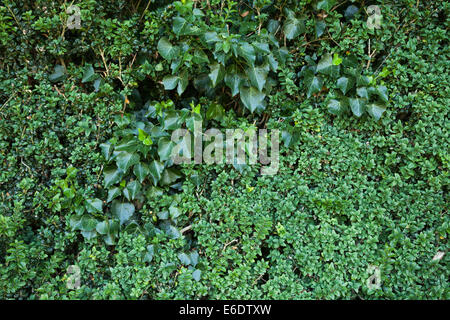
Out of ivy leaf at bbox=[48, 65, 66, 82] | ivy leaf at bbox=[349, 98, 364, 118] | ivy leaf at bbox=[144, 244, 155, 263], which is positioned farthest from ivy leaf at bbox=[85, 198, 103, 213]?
ivy leaf at bbox=[349, 98, 364, 118]

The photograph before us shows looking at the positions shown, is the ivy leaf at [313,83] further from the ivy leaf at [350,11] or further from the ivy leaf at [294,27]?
the ivy leaf at [350,11]

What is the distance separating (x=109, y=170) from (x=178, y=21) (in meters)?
1.00

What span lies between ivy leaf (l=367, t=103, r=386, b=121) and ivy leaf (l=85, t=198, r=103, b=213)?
1.79 m

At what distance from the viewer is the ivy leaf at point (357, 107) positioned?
2.02 meters

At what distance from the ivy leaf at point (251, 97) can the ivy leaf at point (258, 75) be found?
0.05 m

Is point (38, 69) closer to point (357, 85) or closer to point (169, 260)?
point (169, 260)

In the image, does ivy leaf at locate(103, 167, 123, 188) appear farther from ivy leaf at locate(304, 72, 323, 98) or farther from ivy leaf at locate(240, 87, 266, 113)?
ivy leaf at locate(304, 72, 323, 98)

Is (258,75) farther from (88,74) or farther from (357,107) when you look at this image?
(88,74)

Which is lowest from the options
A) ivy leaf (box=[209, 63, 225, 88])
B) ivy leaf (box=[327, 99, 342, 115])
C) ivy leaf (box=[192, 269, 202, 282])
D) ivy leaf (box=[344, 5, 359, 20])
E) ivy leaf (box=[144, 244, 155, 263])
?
ivy leaf (box=[192, 269, 202, 282])

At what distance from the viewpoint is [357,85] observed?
2.04 meters

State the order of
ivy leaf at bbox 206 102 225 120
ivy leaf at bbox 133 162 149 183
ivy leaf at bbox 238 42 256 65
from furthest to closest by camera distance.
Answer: ivy leaf at bbox 206 102 225 120, ivy leaf at bbox 133 162 149 183, ivy leaf at bbox 238 42 256 65

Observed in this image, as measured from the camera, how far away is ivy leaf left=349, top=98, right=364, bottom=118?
2023 mm

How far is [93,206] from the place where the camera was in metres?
2.00
